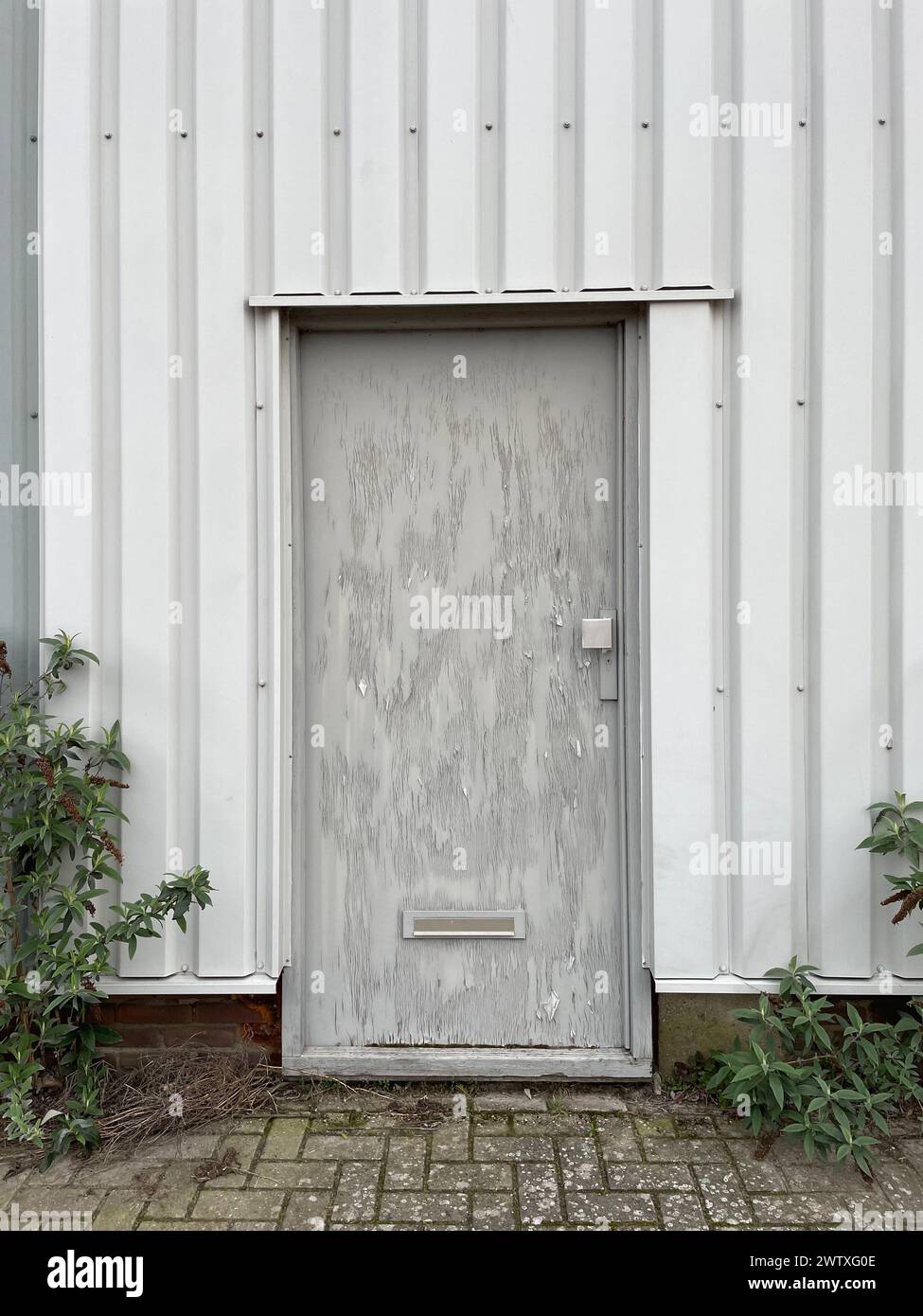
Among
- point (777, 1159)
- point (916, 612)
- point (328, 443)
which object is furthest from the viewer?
point (328, 443)

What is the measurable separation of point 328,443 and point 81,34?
60.5 inches

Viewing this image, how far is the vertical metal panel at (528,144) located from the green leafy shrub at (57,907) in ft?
6.34

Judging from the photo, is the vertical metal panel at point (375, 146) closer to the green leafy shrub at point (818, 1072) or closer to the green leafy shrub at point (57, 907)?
the green leafy shrub at point (57, 907)

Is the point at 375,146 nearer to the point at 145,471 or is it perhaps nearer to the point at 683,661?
the point at 145,471

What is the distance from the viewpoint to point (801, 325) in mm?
3127

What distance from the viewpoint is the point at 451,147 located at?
122 inches

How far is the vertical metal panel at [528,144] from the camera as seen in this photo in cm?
308

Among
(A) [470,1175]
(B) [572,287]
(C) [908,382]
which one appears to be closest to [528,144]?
(B) [572,287]

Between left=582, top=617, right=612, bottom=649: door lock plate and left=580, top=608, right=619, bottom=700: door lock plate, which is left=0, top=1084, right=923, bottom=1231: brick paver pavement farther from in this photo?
left=582, top=617, right=612, bottom=649: door lock plate

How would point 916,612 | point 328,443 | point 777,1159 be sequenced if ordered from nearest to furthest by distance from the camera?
point 777,1159, point 916,612, point 328,443

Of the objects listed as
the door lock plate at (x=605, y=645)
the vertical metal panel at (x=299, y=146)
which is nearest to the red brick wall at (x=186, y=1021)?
the door lock plate at (x=605, y=645)

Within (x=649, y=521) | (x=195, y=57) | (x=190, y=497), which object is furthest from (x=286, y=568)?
(x=195, y=57)

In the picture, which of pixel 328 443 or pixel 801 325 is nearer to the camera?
pixel 801 325

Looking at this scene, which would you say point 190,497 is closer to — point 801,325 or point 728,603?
point 728,603
